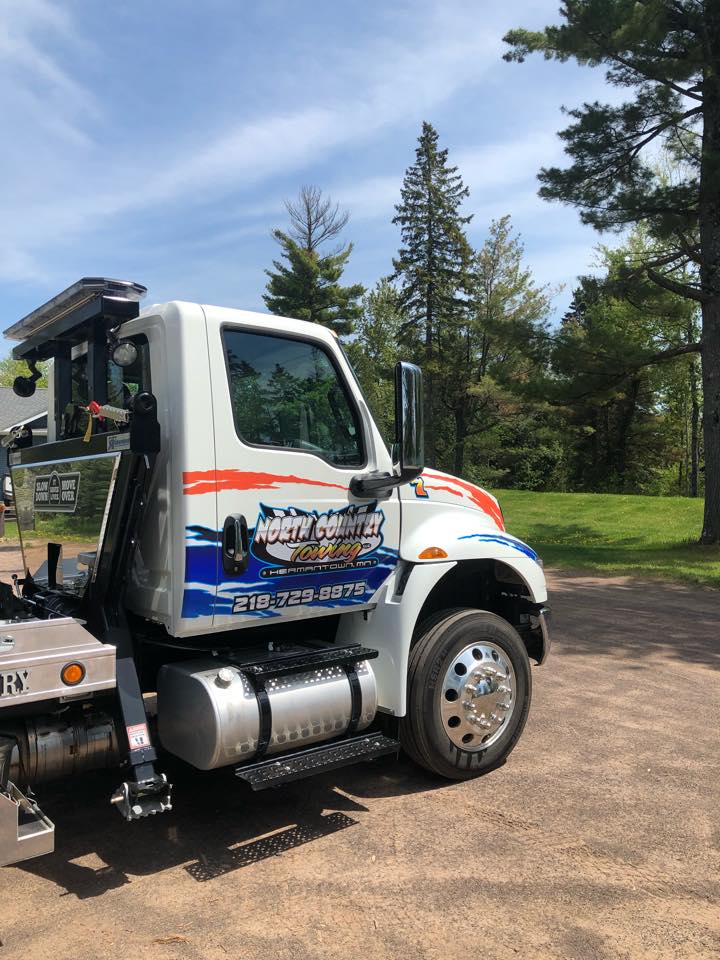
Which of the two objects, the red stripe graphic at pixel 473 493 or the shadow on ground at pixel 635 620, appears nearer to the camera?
the red stripe graphic at pixel 473 493

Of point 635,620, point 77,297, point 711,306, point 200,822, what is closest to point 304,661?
point 200,822

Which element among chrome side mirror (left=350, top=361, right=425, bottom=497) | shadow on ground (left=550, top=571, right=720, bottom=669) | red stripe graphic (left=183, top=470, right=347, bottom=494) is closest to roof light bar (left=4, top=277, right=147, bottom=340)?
red stripe graphic (left=183, top=470, right=347, bottom=494)

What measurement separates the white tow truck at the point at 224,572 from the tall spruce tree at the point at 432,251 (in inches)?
1468

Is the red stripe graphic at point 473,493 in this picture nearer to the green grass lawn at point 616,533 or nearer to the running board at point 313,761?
the running board at point 313,761

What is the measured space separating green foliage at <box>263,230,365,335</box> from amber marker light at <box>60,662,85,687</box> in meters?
35.6

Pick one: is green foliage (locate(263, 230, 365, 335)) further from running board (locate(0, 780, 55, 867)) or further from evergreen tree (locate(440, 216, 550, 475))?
running board (locate(0, 780, 55, 867))

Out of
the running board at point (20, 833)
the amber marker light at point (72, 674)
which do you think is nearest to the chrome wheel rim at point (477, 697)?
the amber marker light at point (72, 674)

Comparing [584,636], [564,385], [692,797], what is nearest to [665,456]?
[564,385]

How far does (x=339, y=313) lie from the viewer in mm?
39062

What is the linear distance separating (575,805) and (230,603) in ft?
6.84

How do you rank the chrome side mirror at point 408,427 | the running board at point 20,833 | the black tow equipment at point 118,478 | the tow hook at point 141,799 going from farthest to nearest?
the chrome side mirror at point 408,427, the black tow equipment at point 118,478, the tow hook at point 141,799, the running board at point 20,833

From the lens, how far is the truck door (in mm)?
3625

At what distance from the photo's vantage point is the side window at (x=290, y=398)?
12.2 feet

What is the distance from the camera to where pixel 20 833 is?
2867 mm
